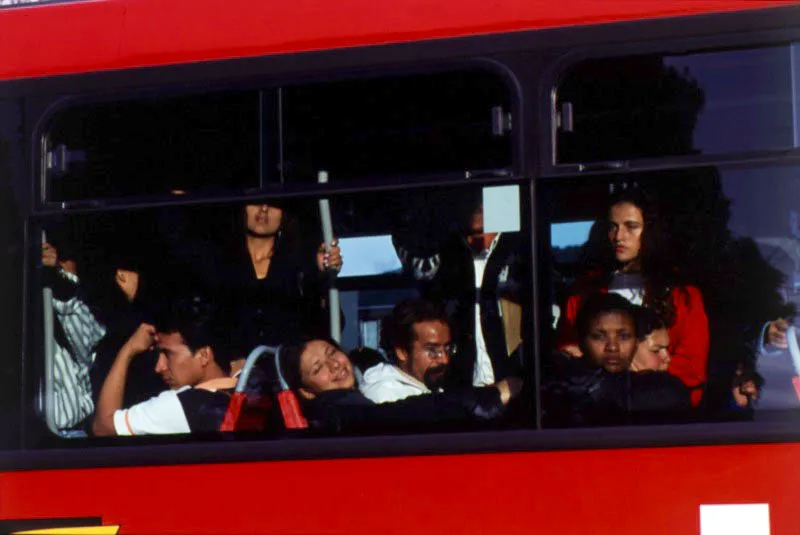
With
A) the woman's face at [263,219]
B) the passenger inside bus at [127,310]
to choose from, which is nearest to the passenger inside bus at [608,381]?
the woman's face at [263,219]

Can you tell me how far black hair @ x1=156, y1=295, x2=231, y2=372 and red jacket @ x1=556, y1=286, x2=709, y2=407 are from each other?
117 centimetres

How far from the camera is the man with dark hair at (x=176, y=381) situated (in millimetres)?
4977

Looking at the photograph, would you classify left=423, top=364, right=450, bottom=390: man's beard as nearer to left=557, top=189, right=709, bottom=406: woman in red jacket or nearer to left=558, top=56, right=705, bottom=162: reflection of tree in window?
left=557, top=189, right=709, bottom=406: woman in red jacket

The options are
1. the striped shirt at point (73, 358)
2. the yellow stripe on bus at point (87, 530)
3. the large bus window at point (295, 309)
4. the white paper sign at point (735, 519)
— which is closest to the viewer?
the white paper sign at point (735, 519)

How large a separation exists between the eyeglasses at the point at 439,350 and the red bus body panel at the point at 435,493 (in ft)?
1.20

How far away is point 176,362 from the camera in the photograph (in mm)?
5082

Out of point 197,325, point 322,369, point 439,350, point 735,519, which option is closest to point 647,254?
point 439,350

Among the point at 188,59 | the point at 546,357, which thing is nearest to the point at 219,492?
the point at 546,357

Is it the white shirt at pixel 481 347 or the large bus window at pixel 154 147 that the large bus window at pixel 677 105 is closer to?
the white shirt at pixel 481 347

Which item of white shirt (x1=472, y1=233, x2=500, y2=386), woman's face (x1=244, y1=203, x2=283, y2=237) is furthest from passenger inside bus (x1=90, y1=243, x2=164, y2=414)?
white shirt (x1=472, y1=233, x2=500, y2=386)

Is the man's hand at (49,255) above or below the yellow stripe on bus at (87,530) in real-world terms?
above

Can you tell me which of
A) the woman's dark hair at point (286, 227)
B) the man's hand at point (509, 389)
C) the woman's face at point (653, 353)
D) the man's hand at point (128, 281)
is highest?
the woman's dark hair at point (286, 227)

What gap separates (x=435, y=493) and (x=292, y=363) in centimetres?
→ 69

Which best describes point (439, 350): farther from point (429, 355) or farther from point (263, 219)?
A: point (263, 219)
